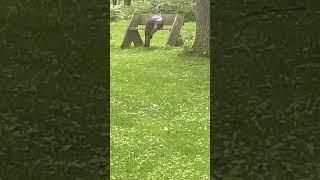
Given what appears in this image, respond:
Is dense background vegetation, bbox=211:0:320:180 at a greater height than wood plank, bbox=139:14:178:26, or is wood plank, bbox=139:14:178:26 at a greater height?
dense background vegetation, bbox=211:0:320:180

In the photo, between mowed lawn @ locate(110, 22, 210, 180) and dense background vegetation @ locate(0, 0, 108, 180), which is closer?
dense background vegetation @ locate(0, 0, 108, 180)

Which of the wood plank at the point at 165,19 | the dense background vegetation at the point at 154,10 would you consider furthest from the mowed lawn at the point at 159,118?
the dense background vegetation at the point at 154,10

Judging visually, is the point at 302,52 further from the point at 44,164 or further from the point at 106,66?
the point at 44,164

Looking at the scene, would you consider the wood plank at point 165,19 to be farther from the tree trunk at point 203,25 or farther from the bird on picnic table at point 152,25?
the tree trunk at point 203,25

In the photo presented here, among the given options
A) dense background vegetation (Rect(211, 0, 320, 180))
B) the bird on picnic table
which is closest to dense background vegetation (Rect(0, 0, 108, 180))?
dense background vegetation (Rect(211, 0, 320, 180))

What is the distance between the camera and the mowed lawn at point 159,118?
252 inches

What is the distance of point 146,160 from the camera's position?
6.61 m

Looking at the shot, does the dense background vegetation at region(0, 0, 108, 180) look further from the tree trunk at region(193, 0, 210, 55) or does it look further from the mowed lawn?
the tree trunk at region(193, 0, 210, 55)

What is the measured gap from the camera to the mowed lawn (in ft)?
21.0

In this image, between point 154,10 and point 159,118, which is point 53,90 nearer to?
point 159,118

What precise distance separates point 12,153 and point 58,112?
0.39 ft

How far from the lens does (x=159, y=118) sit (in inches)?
341

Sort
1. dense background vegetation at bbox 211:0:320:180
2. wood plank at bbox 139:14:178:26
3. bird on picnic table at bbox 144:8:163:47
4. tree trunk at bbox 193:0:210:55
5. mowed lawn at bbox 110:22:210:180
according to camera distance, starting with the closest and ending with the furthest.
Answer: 1. dense background vegetation at bbox 211:0:320:180
2. mowed lawn at bbox 110:22:210:180
3. tree trunk at bbox 193:0:210:55
4. bird on picnic table at bbox 144:8:163:47
5. wood plank at bbox 139:14:178:26

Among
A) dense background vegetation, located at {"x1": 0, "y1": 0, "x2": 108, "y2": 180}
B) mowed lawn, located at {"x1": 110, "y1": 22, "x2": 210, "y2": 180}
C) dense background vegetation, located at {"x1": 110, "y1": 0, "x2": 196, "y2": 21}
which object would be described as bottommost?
dense background vegetation, located at {"x1": 110, "y1": 0, "x2": 196, "y2": 21}
